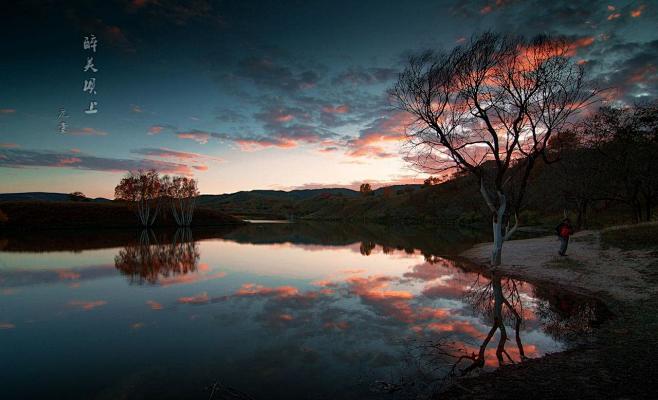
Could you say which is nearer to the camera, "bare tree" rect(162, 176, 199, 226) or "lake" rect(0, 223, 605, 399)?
"lake" rect(0, 223, 605, 399)

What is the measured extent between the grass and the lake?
1206cm

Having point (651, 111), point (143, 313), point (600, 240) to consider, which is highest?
point (651, 111)

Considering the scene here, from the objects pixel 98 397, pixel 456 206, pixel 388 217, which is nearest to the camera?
pixel 98 397

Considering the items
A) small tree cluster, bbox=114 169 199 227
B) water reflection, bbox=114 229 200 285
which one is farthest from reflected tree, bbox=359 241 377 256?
small tree cluster, bbox=114 169 199 227

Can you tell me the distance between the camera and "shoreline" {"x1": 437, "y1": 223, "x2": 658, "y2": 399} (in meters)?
7.20

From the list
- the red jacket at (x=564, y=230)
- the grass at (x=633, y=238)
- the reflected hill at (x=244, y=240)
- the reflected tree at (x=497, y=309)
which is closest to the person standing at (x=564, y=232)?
the red jacket at (x=564, y=230)

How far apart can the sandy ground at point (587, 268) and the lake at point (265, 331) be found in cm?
208

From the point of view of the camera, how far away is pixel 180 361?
9562 mm

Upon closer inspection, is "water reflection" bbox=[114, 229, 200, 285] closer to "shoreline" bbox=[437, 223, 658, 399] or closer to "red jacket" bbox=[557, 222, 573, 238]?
"shoreline" bbox=[437, 223, 658, 399]

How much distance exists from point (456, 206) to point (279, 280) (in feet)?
434

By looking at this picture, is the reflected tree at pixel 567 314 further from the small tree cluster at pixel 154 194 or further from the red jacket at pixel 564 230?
the small tree cluster at pixel 154 194

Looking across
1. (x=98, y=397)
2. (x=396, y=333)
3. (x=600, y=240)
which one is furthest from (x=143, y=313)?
(x=600, y=240)

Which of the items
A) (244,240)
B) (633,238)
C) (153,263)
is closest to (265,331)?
(153,263)

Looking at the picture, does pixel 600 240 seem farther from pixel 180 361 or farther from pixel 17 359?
pixel 17 359
